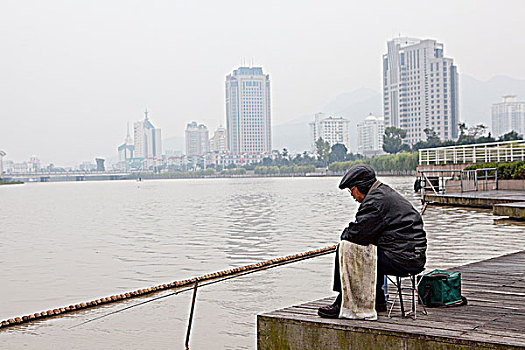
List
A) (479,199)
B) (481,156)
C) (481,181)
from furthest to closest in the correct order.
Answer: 1. (481,156)
2. (481,181)
3. (479,199)

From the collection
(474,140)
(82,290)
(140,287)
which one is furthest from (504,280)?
(474,140)

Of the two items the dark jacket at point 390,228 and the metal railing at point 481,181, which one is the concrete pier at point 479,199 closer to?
the metal railing at point 481,181

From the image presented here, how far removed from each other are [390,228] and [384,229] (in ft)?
0.16

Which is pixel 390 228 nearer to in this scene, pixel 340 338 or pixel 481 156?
pixel 340 338

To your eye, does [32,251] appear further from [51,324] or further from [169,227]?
[51,324]

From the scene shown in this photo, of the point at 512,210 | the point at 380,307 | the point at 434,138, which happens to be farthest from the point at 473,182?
the point at 434,138

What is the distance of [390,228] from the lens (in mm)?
5105

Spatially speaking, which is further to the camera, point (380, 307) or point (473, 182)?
point (473, 182)

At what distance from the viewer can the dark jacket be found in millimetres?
5031

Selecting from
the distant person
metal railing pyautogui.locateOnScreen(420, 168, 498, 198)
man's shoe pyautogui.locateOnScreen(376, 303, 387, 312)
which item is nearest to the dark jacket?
the distant person

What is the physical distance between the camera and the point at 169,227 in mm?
25906

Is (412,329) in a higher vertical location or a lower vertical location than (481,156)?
lower

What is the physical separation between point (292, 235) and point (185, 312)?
37.8 ft

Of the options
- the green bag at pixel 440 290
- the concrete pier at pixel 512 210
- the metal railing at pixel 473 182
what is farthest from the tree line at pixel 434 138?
the green bag at pixel 440 290
